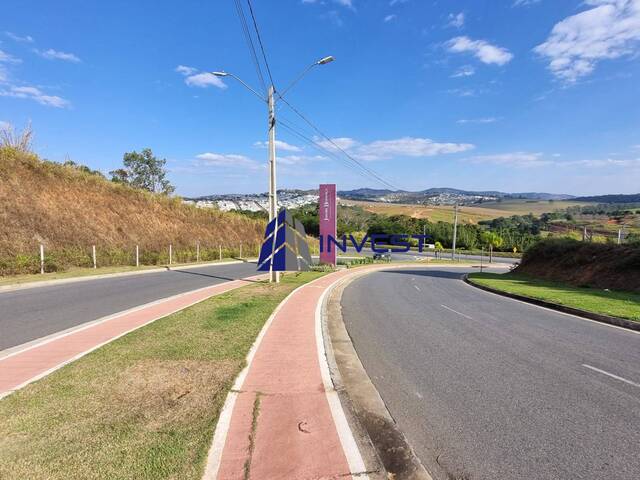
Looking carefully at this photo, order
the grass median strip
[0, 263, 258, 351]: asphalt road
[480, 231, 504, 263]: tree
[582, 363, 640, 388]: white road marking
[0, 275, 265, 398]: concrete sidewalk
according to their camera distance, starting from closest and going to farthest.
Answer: the grass median strip < [0, 275, 265, 398]: concrete sidewalk < [582, 363, 640, 388]: white road marking < [0, 263, 258, 351]: asphalt road < [480, 231, 504, 263]: tree

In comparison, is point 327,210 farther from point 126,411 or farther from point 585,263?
point 126,411

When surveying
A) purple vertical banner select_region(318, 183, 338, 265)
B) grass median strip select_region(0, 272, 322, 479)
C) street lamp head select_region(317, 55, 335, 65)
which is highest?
street lamp head select_region(317, 55, 335, 65)

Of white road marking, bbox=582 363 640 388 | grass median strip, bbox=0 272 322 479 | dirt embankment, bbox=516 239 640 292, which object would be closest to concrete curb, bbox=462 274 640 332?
white road marking, bbox=582 363 640 388

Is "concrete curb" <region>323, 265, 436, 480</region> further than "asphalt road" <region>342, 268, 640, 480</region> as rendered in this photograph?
No

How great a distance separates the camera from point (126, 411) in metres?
3.89

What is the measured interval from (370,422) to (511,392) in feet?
7.15

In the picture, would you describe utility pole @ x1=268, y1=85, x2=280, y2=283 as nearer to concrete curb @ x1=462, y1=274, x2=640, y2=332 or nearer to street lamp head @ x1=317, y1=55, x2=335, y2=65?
street lamp head @ x1=317, y1=55, x2=335, y2=65

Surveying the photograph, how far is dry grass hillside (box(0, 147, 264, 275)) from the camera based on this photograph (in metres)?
19.7

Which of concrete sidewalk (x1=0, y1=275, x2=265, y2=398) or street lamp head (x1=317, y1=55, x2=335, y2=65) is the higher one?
street lamp head (x1=317, y1=55, x2=335, y2=65)

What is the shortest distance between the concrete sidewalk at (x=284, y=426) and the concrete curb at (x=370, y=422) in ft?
0.42

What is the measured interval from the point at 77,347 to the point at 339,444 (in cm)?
517

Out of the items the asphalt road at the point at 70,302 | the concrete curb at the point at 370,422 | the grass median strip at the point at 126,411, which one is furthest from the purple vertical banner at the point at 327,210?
the grass median strip at the point at 126,411

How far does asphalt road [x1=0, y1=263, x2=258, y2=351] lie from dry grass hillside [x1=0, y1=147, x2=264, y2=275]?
522 cm

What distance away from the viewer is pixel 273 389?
4.71 m
